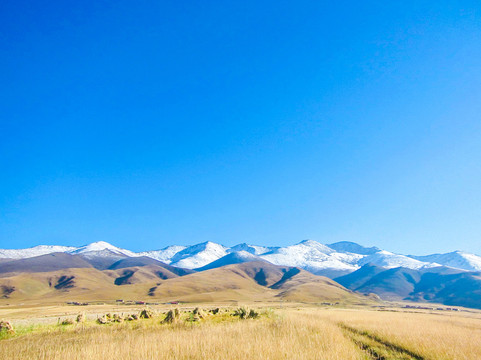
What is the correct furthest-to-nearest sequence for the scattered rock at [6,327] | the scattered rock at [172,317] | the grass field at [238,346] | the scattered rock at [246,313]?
the scattered rock at [246,313]
the scattered rock at [172,317]
the scattered rock at [6,327]
the grass field at [238,346]

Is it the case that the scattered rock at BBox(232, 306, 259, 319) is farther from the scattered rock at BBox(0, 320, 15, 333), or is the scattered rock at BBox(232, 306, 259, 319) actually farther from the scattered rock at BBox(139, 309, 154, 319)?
the scattered rock at BBox(0, 320, 15, 333)

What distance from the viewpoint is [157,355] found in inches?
370

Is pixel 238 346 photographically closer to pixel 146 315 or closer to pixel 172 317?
pixel 172 317

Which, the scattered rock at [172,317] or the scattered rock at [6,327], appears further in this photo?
the scattered rock at [172,317]

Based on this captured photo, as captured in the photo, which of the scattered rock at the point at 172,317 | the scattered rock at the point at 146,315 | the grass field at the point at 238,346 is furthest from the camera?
the scattered rock at the point at 146,315

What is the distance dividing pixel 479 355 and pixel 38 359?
55.3 ft

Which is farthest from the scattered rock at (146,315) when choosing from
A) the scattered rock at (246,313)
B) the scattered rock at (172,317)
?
the scattered rock at (246,313)

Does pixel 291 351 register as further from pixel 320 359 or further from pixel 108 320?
pixel 108 320

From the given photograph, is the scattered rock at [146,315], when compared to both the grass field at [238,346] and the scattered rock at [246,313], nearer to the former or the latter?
the grass field at [238,346]

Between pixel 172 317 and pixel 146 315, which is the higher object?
pixel 172 317

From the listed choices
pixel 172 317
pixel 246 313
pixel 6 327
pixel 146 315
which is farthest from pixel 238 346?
pixel 6 327

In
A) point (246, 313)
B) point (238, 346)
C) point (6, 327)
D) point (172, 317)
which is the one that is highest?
point (238, 346)

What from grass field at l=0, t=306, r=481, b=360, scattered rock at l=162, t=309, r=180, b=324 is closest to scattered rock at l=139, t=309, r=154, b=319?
scattered rock at l=162, t=309, r=180, b=324

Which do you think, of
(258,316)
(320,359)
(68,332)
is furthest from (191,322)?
(320,359)
